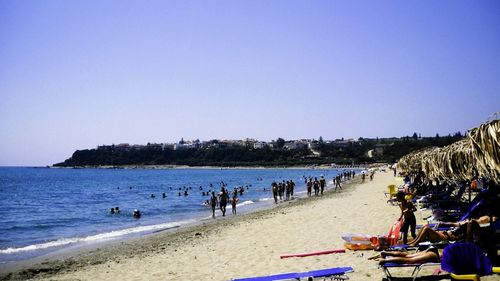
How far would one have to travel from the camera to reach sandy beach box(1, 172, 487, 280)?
8234mm

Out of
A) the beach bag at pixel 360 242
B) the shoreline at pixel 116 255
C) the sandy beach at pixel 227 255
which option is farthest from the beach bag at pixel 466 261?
the beach bag at pixel 360 242

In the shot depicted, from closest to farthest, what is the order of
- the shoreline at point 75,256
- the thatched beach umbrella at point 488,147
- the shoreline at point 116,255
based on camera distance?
the thatched beach umbrella at point 488,147 < the shoreline at point 116,255 < the shoreline at point 75,256

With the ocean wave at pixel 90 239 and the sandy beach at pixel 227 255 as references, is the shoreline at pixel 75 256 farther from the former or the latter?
the ocean wave at pixel 90 239

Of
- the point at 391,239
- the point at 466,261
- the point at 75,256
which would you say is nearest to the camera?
the point at 466,261

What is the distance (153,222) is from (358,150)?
15328 cm

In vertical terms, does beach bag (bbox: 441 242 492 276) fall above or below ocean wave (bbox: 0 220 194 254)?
→ above

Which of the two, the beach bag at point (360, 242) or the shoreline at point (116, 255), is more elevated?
the beach bag at point (360, 242)

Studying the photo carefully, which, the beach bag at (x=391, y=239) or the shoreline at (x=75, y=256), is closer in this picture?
the beach bag at (x=391, y=239)

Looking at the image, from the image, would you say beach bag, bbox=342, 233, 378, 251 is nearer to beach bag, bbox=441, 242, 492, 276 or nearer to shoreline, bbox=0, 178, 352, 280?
beach bag, bbox=441, 242, 492, 276

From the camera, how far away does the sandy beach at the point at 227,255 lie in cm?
823

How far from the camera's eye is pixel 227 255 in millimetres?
10031

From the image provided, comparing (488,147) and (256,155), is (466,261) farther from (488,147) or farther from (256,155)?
(256,155)

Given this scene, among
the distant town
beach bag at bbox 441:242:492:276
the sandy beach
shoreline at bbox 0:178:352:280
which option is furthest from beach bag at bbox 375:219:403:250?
the distant town

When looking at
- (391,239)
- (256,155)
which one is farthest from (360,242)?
(256,155)
